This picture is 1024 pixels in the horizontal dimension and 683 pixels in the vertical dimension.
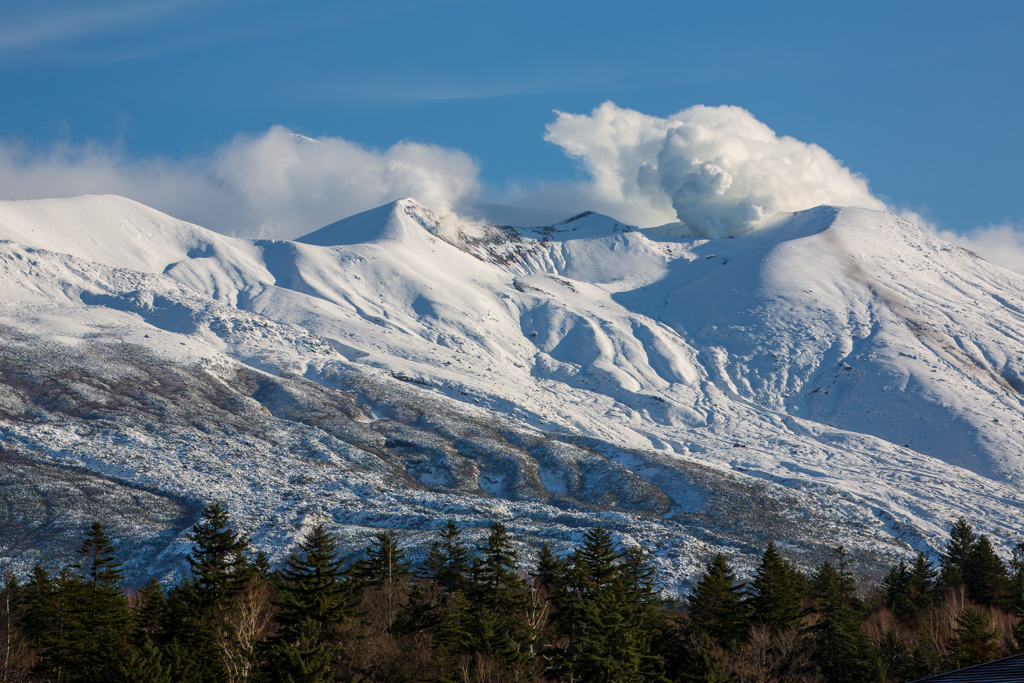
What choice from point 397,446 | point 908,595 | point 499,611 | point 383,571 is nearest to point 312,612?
point 499,611

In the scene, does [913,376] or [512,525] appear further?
[913,376]

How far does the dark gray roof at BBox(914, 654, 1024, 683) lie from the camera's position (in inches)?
739

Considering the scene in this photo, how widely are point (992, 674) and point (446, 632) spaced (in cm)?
2549

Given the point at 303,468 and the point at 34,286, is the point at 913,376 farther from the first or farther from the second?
the point at 34,286

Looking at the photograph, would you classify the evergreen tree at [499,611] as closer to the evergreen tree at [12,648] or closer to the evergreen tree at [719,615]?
the evergreen tree at [719,615]

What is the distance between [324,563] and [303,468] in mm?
79514

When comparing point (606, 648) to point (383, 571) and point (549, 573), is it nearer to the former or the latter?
point (549, 573)

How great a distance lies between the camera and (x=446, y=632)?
39156 mm

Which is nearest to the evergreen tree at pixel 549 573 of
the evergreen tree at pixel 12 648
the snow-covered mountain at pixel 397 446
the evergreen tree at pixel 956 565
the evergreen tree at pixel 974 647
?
the evergreen tree at pixel 974 647

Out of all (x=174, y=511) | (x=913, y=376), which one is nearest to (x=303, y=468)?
(x=174, y=511)

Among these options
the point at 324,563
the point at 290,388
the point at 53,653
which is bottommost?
the point at 53,653

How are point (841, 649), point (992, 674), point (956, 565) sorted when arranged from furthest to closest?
point (956, 565) < point (841, 649) < point (992, 674)

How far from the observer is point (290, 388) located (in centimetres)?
15388

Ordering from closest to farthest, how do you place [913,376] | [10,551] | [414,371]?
[10,551], [414,371], [913,376]
